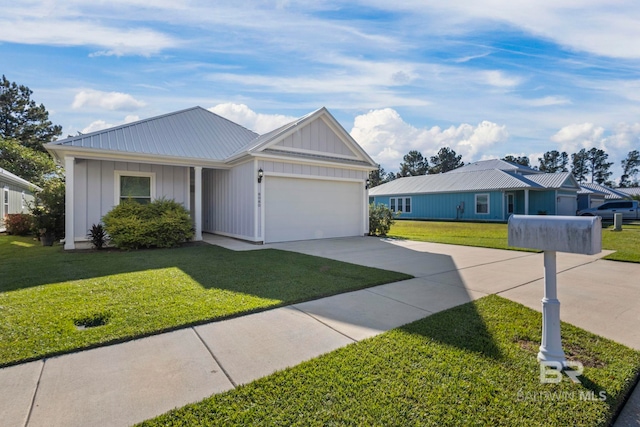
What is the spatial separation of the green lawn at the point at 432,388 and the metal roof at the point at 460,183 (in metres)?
22.3

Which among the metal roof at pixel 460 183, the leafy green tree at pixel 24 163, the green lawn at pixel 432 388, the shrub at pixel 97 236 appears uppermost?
the leafy green tree at pixel 24 163

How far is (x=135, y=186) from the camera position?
10.7 metres

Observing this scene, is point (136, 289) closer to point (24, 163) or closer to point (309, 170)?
point (309, 170)

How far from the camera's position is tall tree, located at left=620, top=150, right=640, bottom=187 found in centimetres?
6912

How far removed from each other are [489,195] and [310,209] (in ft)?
58.5

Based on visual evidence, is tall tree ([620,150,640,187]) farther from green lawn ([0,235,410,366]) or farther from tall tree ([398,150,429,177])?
green lawn ([0,235,410,366])

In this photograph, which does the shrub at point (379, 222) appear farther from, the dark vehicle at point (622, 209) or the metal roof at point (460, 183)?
the dark vehicle at point (622, 209)

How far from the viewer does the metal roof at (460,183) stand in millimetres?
22641

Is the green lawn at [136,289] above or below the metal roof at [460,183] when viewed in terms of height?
below

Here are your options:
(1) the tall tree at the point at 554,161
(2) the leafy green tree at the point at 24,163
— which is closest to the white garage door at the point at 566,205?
(2) the leafy green tree at the point at 24,163

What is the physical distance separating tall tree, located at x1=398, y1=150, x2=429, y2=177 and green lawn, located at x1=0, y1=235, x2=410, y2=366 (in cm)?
5271

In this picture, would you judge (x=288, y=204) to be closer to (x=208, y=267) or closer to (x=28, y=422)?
(x=208, y=267)

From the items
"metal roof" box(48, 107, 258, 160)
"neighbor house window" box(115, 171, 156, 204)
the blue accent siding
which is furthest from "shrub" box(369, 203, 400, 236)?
the blue accent siding

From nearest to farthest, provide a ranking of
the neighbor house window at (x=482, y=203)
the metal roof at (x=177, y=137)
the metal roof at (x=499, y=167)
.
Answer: the metal roof at (x=177, y=137)
the neighbor house window at (x=482, y=203)
the metal roof at (x=499, y=167)
